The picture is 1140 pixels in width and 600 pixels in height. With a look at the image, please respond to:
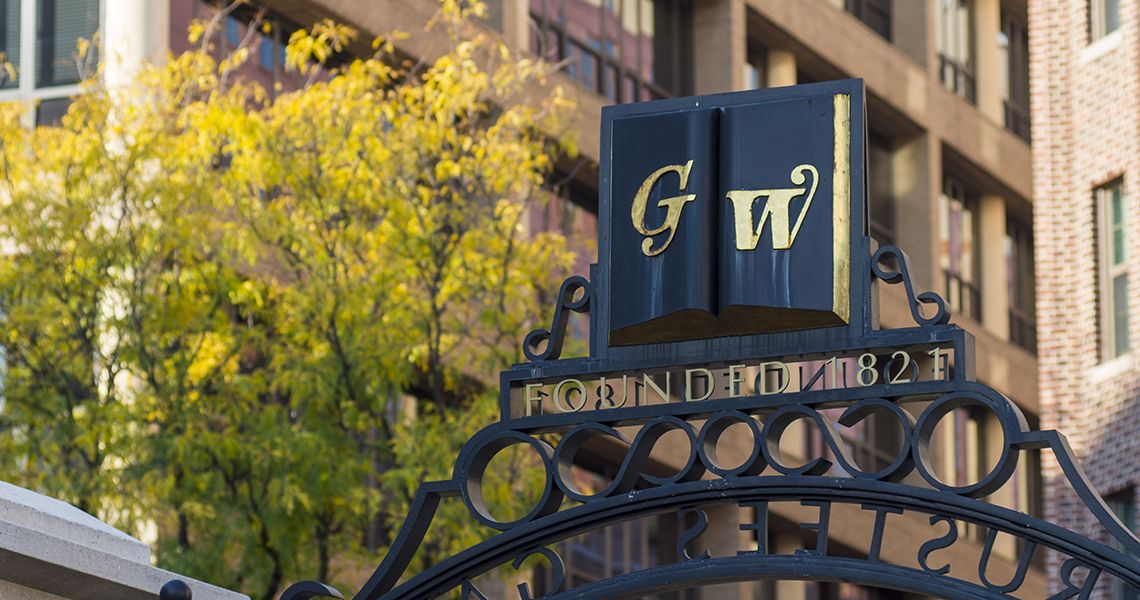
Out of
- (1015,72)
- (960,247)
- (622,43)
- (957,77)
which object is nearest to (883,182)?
(960,247)

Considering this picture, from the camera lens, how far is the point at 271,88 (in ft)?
98.6

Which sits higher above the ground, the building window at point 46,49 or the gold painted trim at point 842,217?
the building window at point 46,49

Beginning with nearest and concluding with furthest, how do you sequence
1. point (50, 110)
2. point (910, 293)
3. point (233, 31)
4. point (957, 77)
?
1. point (910, 293)
2. point (50, 110)
3. point (233, 31)
4. point (957, 77)

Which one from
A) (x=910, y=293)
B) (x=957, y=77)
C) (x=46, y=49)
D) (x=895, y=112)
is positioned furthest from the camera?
(x=957, y=77)

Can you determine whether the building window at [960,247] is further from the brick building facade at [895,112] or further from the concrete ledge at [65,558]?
the concrete ledge at [65,558]

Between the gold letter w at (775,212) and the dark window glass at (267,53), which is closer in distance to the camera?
the gold letter w at (775,212)

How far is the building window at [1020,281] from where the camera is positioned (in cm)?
4941

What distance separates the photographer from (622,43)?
128 ft

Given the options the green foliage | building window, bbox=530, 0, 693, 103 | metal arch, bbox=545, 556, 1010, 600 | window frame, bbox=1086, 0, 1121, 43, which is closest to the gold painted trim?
metal arch, bbox=545, 556, 1010, 600

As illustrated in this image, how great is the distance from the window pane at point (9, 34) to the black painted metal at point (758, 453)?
64.2 ft

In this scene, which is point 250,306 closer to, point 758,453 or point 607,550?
point 758,453

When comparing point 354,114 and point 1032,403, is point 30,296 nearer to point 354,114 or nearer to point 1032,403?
point 354,114

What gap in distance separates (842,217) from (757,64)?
33.8 meters

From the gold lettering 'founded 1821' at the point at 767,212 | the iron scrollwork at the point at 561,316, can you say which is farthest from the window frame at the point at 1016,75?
the gold lettering 'founded 1821' at the point at 767,212
